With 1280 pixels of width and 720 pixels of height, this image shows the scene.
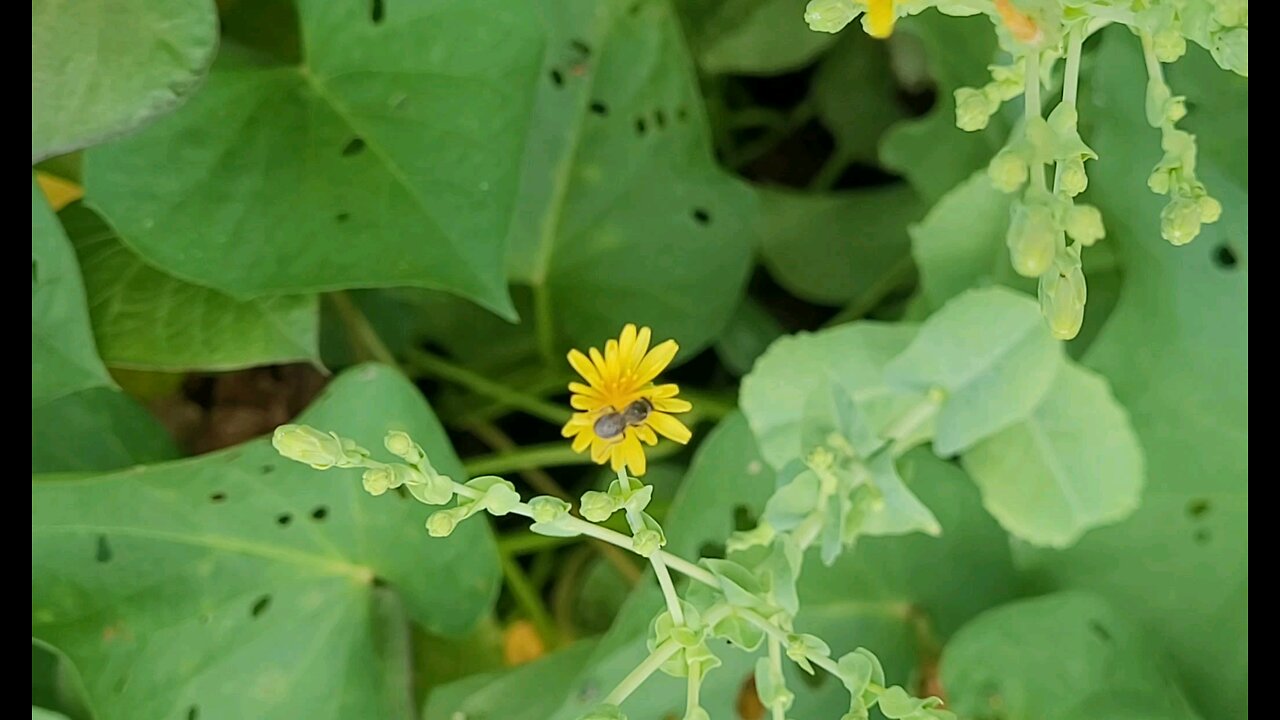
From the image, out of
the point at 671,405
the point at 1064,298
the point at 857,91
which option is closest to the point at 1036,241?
the point at 1064,298

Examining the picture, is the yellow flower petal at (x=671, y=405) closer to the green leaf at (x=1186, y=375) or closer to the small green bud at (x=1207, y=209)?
the small green bud at (x=1207, y=209)

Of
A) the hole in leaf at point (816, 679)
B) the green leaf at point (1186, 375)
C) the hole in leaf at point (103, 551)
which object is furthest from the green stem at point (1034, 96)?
the hole in leaf at point (103, 551)

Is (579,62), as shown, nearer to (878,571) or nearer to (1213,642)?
(878,571)

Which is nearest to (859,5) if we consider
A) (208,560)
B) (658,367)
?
(658,367)

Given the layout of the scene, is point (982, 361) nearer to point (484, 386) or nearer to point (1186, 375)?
point (1186, 375)

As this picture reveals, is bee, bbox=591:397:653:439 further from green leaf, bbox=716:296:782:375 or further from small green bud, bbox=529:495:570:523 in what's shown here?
green leaf, bbox=716:296:782:375
